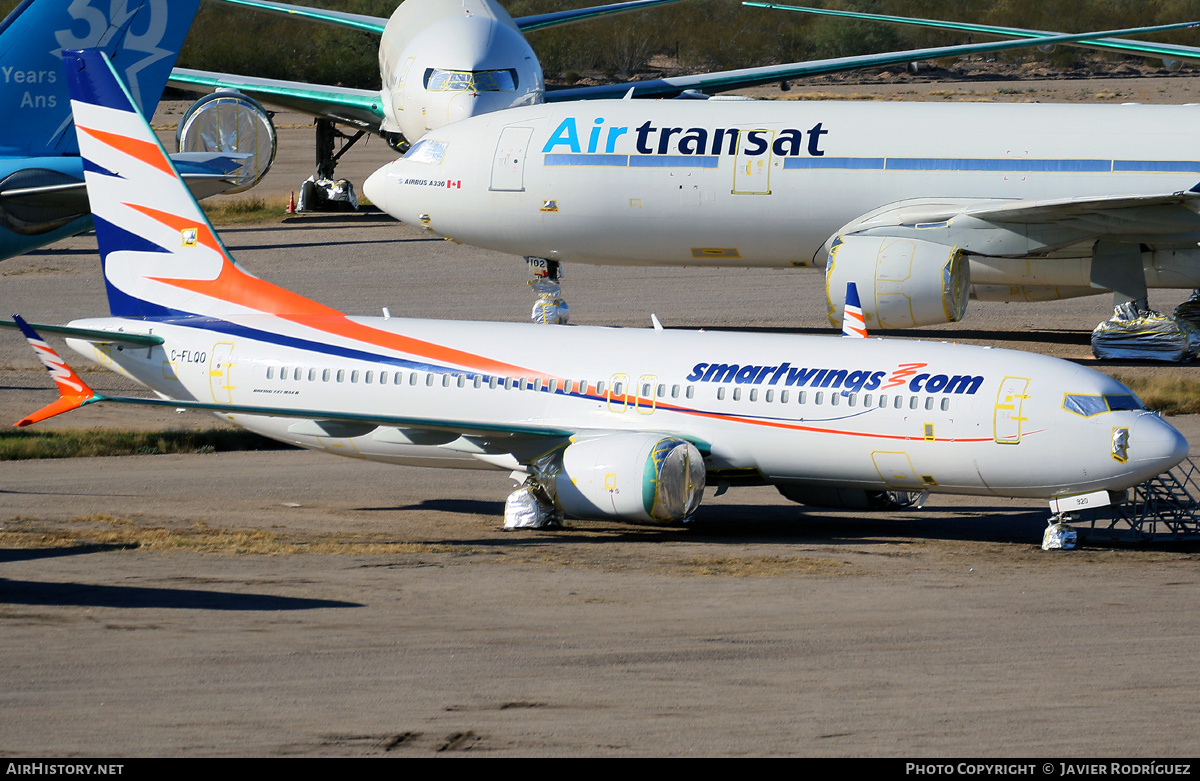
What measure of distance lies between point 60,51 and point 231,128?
84.3 feet

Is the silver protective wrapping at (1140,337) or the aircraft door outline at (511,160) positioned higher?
the aircraft door outline at (511,160)

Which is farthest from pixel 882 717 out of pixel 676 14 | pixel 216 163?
pixel 676 14

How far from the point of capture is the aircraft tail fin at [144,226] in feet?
94.0

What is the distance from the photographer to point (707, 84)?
6206 centimetres

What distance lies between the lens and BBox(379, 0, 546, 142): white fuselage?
52.0 metres

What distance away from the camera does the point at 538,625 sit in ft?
63.9

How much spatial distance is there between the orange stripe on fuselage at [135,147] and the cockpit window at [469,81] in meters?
23.9

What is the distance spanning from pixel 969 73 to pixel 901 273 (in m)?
96.0

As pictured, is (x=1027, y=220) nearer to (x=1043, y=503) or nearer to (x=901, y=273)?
(x=901, y=273)

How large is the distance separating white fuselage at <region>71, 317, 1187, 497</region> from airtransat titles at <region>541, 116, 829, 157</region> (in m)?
13.3

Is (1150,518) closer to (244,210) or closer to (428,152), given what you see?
(428,152)

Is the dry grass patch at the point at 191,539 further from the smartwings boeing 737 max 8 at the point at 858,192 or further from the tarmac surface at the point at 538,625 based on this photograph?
the smartwings boeing 737 max 8 at the point at 858,192

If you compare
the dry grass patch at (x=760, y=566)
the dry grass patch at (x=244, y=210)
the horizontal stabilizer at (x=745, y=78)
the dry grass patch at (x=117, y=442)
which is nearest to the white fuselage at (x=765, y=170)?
the dry grass patch at (x=117, y=442)

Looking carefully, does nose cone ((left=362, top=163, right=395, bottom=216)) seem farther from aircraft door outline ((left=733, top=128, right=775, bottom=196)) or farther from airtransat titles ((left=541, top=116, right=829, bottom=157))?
aircraft door outline ((left=733, top=128, right=775, bottom=196))
